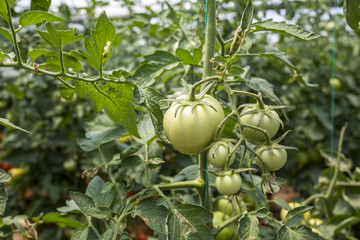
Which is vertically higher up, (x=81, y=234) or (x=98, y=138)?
(x=98, y=138)

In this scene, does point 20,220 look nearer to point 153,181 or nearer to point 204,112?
point 153,181

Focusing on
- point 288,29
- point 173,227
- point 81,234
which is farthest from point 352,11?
point 81,234

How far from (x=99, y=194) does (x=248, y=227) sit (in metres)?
0.28

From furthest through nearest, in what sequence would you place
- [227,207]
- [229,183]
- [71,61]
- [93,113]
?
[93,113] < [227,207] < [71,61] < [229,183]

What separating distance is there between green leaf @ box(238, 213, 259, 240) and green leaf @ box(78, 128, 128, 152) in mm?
303

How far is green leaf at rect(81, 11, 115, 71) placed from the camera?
578 mm

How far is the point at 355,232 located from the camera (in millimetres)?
1373

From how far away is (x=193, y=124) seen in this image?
0.53m

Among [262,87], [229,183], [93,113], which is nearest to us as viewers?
[229,183]

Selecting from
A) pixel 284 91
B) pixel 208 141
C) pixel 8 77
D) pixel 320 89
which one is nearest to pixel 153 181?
pixel 208 141

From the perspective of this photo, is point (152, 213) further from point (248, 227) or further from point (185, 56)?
point (185, 56)

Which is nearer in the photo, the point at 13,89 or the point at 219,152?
the point at 219,152

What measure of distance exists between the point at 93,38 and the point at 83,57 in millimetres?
90

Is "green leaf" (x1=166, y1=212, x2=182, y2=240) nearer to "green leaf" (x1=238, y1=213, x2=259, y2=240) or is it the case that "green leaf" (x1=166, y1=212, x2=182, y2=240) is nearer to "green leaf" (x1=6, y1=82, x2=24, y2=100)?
"green leaf" (x1=238, y1=213, x2=259, y2=240)
